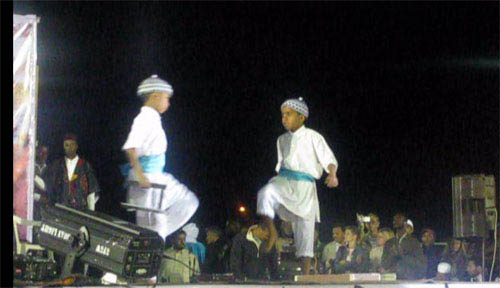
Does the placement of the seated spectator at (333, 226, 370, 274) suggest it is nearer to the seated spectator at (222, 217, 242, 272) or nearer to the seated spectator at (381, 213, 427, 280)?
the seated spectator at (381, 213, 427, 280)

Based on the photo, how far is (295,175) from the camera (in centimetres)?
652

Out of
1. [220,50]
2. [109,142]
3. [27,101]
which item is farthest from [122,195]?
[220,50]

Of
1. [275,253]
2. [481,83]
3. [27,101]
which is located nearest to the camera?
[27,101]

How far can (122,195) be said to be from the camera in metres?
6.14

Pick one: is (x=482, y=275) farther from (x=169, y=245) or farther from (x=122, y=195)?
(x=122, y=195)

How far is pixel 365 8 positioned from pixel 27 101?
2893 mm

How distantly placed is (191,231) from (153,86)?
118cm

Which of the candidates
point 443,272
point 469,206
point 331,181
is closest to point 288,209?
point 331,181

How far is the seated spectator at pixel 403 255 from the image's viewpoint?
6512 mm

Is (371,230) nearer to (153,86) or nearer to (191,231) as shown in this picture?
(191,231)

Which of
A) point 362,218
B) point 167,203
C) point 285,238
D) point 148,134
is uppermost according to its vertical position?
point 148,134

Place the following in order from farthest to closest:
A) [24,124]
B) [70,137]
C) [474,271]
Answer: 1. [474,271]
2. [70,137]
3. [24,124]

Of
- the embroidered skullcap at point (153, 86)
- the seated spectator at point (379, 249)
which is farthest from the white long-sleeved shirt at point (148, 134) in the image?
the seated spectator at point (379, 249)

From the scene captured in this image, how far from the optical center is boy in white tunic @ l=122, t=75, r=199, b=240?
6191 millimetres
